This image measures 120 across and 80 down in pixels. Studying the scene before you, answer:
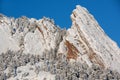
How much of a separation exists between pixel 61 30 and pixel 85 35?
42.1 ft

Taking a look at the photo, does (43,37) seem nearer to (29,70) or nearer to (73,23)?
(73,23)

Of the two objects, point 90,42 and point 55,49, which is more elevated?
point 55,49

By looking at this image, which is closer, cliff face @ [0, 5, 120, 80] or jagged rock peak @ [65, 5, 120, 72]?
cliff face @ [0, 5, 120, 80]

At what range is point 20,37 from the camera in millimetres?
144625

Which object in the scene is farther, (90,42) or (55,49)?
(55,49)

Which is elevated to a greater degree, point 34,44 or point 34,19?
point 34,19

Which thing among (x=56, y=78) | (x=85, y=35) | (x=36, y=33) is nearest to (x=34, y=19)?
(x=36, y=33)

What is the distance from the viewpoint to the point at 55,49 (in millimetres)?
137875

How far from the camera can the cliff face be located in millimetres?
125688

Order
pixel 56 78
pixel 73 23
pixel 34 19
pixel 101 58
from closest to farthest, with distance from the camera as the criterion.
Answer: pixel 56 78, pixel 101 58, pixel 73 23, pixel 34 19

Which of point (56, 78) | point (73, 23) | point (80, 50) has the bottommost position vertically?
point (56, 78)

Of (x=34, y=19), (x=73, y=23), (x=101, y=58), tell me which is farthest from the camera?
(x=34, y=19)

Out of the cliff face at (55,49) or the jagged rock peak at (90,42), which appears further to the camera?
the jagged rock peak at (90,42)

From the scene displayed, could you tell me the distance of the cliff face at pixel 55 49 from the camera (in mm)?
125688
